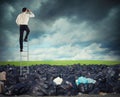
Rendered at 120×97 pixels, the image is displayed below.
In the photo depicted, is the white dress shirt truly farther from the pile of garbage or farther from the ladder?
the pile of garbage

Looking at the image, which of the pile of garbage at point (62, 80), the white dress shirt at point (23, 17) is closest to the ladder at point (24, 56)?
the pile of garbage at point (62, 80)

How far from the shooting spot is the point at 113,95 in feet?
20.8

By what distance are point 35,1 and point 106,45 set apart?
6.47 feet

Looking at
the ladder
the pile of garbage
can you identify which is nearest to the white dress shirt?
the ladder

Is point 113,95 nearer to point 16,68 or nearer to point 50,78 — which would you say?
point 50,78

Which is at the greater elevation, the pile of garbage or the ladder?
the ladder

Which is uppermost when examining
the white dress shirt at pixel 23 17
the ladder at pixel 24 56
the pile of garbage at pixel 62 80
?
the white dress shirt at pixel 23 17

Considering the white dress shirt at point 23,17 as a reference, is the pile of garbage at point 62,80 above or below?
below

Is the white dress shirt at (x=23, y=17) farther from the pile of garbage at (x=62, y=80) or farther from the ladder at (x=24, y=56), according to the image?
the pile of garbage at (x=62, y=80)

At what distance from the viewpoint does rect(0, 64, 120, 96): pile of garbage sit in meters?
6.38

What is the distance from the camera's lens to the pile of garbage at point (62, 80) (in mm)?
6375

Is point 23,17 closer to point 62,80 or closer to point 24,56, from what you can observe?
point 24,56

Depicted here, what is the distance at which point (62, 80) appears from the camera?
21.4 ft

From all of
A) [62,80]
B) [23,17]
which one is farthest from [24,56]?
[62,80]
